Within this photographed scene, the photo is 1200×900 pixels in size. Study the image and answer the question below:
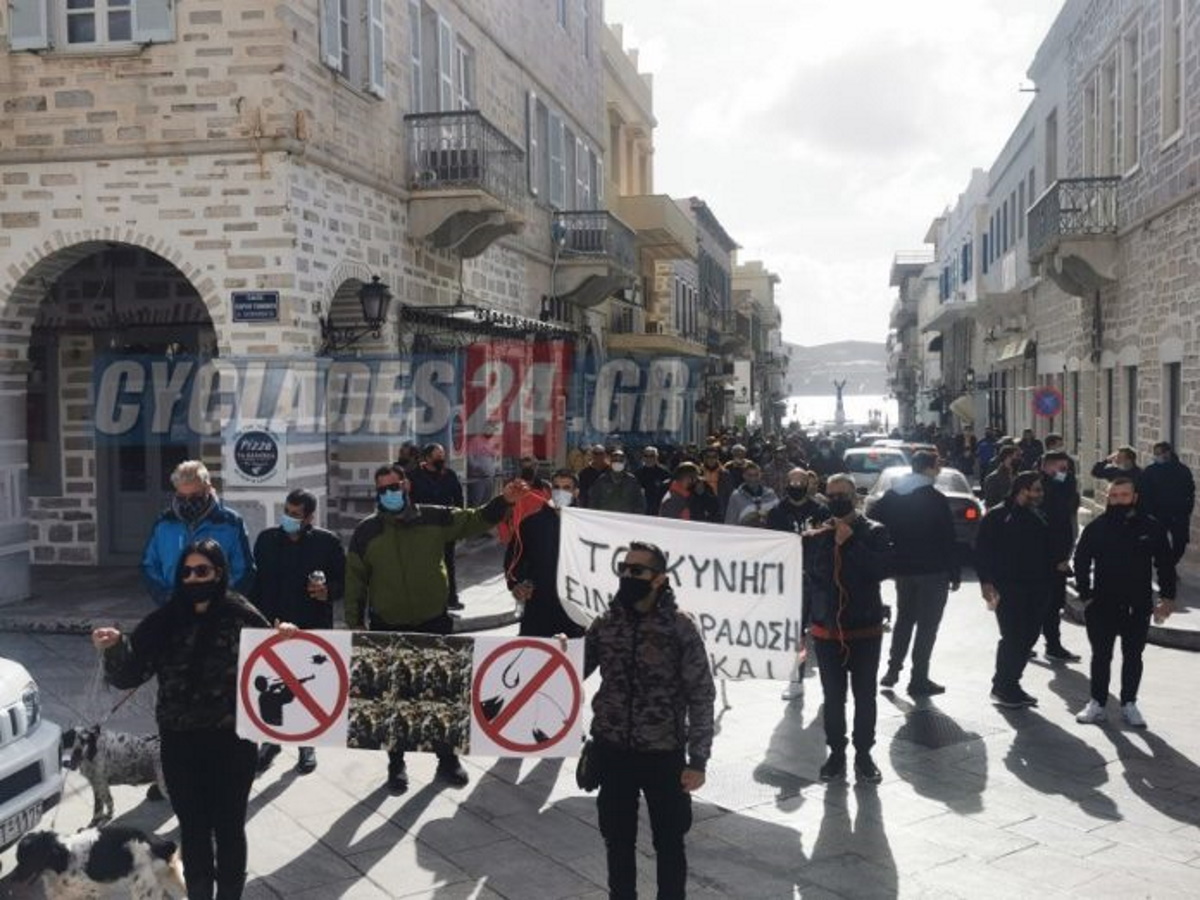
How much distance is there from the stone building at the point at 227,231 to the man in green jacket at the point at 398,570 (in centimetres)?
587

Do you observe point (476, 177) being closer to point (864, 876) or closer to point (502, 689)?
point (502, 689)

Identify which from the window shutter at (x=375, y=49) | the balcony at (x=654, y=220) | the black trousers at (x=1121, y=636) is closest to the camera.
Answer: the black trousers at (x=1121, y=636)

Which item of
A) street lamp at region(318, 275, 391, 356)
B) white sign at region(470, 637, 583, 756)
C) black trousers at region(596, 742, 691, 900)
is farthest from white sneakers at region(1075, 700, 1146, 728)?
street lamp at region(318, 275, 391, 356)

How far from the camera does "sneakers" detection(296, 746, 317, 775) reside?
25.6ft

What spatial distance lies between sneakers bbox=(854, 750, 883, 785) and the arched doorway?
11.0 meters

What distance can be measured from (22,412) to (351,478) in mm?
4008

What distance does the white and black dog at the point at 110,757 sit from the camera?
21.7ft

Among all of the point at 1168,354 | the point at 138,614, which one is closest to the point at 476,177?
the point at 138,614

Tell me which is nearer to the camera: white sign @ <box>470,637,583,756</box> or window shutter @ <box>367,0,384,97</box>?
white sign @ <box>470,637,583,756</box>

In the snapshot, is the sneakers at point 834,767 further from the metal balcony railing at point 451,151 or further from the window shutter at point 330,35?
the metal balcony railing at point 451,151

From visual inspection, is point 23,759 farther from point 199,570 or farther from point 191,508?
point 191,508

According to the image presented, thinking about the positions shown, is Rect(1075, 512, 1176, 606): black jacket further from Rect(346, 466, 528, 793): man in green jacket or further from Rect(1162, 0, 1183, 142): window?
Rect(1162, 0, 1183, 142): window

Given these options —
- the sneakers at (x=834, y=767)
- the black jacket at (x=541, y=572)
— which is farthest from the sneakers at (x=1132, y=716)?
the black jacket at (x=541, y=572)

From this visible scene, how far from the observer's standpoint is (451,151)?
54.3 feet
